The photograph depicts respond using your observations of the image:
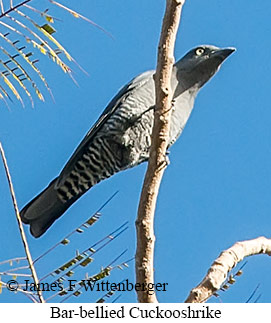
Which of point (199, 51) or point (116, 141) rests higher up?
point (199, 51)

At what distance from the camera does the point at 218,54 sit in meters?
5.35

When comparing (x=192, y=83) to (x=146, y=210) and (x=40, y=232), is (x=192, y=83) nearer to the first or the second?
(x=40, y=232)

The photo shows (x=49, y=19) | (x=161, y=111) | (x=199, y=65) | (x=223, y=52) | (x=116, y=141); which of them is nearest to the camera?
(x=49, y=19)

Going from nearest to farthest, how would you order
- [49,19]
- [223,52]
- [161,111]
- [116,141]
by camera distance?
[49,19] < [161,111] < [116,141] < [223,52]

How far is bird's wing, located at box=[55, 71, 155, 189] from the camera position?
5141 mm

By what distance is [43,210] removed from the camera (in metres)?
5.20

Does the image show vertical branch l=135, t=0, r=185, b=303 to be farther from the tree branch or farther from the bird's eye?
the bird's eye

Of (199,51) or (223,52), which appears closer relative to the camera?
(223,52)

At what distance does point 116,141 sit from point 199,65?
35.0 inches

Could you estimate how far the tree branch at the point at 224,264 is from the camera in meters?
2.73

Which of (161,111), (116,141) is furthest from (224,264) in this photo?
(116,141)

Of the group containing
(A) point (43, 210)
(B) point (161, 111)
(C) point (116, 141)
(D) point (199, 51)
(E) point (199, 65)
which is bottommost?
(A) point (43, 210)

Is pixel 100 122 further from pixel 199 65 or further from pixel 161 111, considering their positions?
pixel 161 111

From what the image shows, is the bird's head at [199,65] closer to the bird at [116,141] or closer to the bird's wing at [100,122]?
the bird at [116,141]
